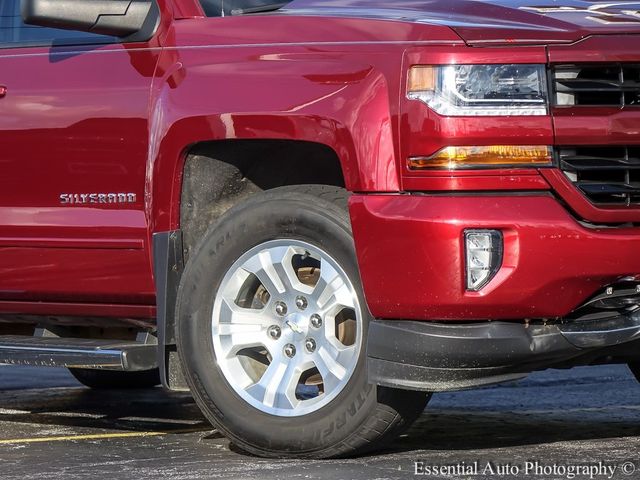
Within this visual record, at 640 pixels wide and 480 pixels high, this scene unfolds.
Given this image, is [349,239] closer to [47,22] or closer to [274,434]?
[274,434]

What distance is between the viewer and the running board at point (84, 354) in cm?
543

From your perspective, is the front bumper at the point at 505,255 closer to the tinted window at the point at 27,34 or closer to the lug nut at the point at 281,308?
the lug nut at the point at 281,308

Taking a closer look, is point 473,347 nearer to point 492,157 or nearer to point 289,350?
point 492,157

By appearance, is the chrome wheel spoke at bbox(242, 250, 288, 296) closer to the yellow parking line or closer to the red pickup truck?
the red pickup truck

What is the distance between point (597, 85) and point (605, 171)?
10.3 inches

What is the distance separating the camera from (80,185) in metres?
5.59

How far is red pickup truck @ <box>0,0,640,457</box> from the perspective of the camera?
4.75 metres

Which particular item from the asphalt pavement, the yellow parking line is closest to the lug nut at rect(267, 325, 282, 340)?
the asphalt pavement

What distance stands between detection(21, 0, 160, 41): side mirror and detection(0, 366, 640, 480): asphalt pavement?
4.76 ft

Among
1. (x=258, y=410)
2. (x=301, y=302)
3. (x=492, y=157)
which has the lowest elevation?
(x=258, y=410)

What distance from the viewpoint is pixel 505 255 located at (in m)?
4.70

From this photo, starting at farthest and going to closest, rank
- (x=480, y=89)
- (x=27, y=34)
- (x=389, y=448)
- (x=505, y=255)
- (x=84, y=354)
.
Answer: (x=27, y=34) → (x=84, y=354) → (x=389, y=448) → (x=480, y=89) → (x=505, y=255)

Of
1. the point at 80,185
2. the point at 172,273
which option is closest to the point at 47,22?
the point at 80,185

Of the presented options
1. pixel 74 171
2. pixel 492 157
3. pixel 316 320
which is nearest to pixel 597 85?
pixel 492 157
